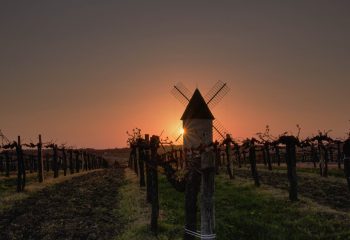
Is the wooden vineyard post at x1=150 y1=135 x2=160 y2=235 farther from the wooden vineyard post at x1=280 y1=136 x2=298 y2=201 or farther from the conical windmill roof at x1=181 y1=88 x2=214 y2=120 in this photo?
the wooden vineyard post at x1=280 y1=136 x2=298 y2=201

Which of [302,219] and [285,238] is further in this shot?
[302,219]

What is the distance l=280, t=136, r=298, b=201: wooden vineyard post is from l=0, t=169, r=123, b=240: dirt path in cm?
1111

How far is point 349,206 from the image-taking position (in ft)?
89.4

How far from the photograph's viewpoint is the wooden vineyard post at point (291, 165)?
29.0 metres

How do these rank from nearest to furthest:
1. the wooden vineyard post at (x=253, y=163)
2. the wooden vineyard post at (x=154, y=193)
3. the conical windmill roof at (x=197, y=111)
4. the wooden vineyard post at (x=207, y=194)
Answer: the wooden vineyard post at (x=207, y=194)
the conical windmill roof at (x=197, y=111)
the wooden vineyard post at (x=154, y=193)
the wooden vineyard post at (x=253, y=163)

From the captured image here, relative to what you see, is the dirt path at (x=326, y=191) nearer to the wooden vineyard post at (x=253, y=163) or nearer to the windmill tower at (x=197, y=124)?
the wooden vineyard post at (x=253, y=163)

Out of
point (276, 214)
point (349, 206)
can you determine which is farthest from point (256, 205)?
point (349, 206)

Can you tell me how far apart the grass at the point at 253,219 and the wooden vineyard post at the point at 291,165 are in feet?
2.15

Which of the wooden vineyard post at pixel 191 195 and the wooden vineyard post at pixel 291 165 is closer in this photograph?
the wooden vineyard post at pixel 191 195

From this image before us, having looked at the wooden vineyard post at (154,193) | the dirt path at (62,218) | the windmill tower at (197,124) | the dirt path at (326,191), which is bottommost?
the dirt path at (326,191)

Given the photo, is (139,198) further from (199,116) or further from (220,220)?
(199,116)

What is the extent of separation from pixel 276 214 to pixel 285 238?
5100mm

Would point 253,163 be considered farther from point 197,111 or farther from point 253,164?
point 197,111

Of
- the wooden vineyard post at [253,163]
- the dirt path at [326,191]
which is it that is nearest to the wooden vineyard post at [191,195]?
the dirt path at [326,191]
